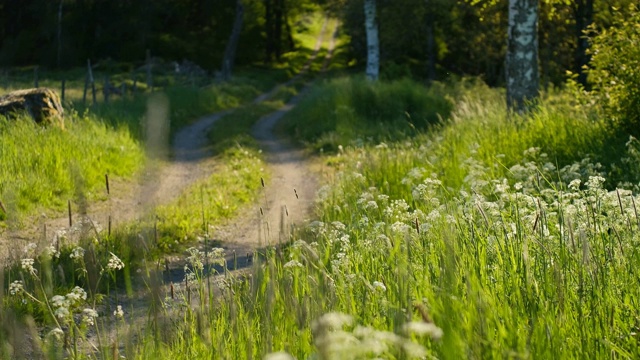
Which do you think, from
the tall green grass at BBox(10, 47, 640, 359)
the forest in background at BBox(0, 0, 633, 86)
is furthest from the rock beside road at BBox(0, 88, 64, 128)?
the forest in background at BBox(0, 0, 633, 86)

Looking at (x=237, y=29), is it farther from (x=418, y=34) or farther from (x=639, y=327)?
(x=639, y=327)

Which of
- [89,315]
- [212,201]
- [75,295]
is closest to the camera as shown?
[75,295]

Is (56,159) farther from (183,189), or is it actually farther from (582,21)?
(582,21)

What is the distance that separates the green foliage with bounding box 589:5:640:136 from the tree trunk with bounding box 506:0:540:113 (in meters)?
2.74

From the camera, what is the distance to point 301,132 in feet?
74.4

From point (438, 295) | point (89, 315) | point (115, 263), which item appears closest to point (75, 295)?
A: point (89, 315)

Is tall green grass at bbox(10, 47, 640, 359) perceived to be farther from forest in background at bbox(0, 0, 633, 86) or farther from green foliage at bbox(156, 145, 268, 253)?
forest in background at bbox(0, 0, 633, 86)

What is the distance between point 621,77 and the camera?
11680 mm

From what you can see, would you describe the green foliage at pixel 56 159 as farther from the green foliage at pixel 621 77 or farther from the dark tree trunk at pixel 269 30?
the dark tree trunk at pixel 269 30

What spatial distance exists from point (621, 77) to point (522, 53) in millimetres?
3831

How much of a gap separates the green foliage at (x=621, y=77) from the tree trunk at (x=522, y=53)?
2.74m

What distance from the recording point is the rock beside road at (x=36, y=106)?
15188 mm

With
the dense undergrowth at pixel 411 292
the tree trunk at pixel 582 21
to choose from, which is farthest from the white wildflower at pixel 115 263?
the tree trunk at pixel 582 21

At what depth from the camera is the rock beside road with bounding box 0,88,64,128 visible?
49.8ft
